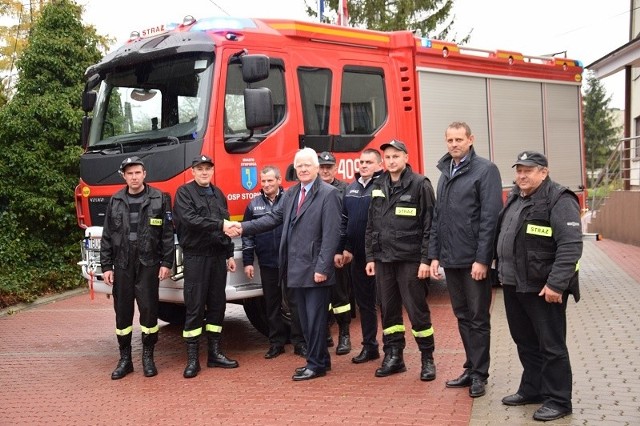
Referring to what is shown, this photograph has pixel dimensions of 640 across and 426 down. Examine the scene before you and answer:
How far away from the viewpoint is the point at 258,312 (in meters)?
8.01

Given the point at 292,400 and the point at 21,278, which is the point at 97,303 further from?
the point at 292,400

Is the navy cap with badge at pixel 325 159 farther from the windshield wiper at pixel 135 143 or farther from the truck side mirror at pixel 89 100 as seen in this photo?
the truck side mirror at pixel 89 100

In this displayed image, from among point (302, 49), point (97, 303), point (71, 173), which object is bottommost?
point (97, 303)

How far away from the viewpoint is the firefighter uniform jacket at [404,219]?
6234 millimetres

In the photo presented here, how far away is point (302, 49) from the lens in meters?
8.04

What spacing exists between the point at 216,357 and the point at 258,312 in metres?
0.89

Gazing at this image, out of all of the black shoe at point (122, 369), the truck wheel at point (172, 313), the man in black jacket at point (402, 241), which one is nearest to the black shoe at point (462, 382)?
the man in black jacket at point (402, 241)

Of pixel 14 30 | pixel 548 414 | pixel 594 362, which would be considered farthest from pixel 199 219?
pixel 14 30

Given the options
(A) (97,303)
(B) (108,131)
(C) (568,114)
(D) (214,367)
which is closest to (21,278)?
(A) (97,303)

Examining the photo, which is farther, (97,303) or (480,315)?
(97,303)

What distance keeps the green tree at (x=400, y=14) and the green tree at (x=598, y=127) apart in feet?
133

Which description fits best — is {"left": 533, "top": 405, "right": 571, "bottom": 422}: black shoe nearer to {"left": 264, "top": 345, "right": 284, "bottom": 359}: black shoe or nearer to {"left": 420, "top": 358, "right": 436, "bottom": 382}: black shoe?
{"left": 420, "top": 358, "right": 436, "bottom": 382}: black shoe

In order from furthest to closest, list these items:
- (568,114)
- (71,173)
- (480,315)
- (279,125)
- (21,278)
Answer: (71,173)
(21,278)
(568,114)
(279,125)
(480,315)

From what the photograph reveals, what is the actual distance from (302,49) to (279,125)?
34.6 inches
